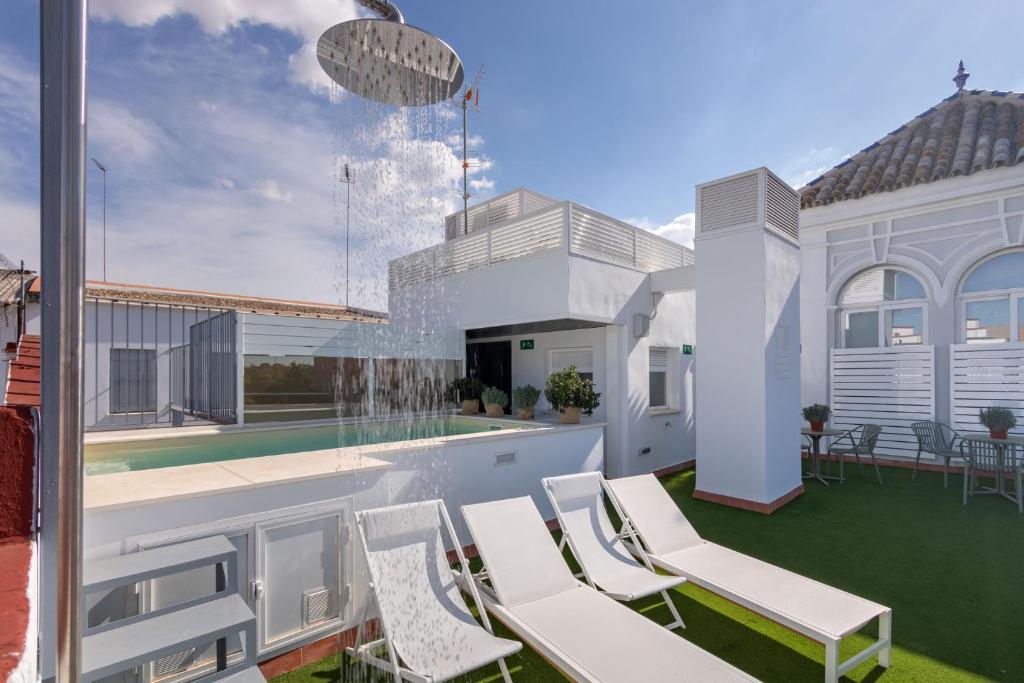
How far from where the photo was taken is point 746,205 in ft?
24.3

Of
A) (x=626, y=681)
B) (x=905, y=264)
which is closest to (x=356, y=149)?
(x=626, y=681)

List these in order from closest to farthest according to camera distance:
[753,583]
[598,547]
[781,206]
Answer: [753,583] → [598,547] → [781,206]

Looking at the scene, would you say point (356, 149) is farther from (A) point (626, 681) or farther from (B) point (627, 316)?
(A) point (626, 681)

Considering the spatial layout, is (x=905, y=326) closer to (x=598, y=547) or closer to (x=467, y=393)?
(x=467, y=393)

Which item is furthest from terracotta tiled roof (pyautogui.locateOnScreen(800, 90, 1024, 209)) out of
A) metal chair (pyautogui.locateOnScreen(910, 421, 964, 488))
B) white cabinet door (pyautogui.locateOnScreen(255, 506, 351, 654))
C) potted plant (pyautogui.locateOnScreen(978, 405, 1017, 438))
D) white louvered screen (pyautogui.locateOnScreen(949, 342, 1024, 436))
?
white cabinet door (pyautogui.locateOnScreen(255, 506, 351, 654))

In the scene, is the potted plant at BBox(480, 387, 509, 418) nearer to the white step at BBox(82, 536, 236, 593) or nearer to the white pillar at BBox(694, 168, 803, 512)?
the white pillar at BBox(694, 168, 803, 512)

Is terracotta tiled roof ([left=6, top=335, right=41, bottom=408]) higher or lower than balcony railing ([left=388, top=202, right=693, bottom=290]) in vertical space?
lower

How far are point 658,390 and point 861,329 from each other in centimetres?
506

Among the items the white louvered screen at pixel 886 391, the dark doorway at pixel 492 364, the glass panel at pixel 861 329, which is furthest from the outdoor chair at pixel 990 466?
the dark doorway at pixel 492 364

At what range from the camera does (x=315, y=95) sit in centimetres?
554

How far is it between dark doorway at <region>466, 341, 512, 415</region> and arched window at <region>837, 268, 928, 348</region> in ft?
24.9

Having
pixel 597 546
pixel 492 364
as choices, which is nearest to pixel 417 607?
pixel 597 546

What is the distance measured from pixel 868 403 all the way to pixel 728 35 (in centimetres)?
829

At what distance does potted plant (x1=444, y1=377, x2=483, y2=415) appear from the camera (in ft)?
34.2
